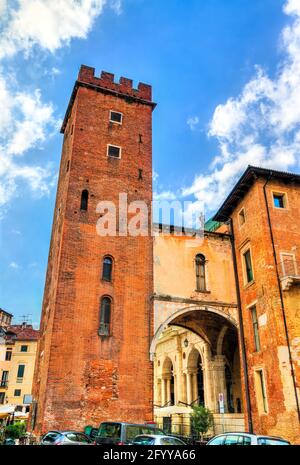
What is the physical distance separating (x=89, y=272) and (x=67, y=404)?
6.65 meters

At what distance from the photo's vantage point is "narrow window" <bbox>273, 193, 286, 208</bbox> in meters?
22.1

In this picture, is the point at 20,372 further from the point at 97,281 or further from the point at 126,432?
the point at 126,432

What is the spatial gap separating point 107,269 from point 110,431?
10170 mm

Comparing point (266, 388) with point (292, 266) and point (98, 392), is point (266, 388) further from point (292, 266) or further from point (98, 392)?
point (98, 392)

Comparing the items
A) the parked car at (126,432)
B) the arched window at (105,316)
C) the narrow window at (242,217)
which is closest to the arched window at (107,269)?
the arched window at (105,316)

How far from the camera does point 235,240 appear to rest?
24766mm

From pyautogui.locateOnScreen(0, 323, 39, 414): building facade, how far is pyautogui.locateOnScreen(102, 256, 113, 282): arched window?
3295 centimetres

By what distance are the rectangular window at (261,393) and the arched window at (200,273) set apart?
18.9 ft

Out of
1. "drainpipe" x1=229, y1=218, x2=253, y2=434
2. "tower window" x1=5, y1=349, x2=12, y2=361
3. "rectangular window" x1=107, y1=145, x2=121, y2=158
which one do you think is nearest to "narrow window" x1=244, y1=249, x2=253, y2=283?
"drainpipe" x1=229, y1=218, x2=253, y2=434

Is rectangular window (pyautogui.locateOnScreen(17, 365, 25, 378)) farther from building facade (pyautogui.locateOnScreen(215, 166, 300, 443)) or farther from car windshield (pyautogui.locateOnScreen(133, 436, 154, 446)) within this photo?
car windshield (pyautogui.locateOnScreen(133, 436, 154, 446))

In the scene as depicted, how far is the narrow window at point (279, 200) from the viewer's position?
22.1 metres

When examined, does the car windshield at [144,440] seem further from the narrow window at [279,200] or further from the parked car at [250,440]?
the narrow window at [279,200]

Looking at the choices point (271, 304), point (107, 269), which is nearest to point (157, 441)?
point (271, 304)
